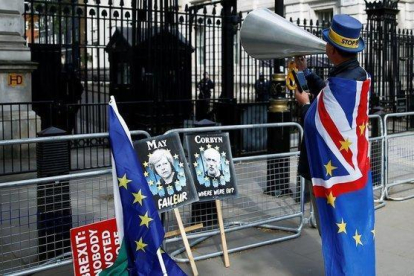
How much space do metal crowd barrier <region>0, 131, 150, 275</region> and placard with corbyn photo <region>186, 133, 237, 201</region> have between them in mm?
559

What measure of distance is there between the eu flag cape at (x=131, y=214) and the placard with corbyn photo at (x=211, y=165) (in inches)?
41.2

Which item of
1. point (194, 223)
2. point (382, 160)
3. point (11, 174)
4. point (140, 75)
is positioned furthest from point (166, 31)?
point (194, 223)

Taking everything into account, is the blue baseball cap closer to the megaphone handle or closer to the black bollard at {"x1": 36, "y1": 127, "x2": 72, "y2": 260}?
the megaphone handle

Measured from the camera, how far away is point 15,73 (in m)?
11.1

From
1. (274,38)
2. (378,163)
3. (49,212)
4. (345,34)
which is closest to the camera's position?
(345,34)

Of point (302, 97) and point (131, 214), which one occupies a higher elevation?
point (302, 97)

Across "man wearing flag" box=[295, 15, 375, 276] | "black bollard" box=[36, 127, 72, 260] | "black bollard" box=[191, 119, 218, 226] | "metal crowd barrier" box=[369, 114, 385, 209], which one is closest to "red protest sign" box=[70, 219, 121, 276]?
"black bollard" box=[36, 127, 72, 260]

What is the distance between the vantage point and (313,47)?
4.38 m

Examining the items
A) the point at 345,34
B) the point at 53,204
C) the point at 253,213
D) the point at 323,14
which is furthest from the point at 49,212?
the point at 323,14

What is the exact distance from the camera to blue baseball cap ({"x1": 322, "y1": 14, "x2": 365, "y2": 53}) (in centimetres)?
403

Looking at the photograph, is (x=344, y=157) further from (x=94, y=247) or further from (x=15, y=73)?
(x=15, y=73)

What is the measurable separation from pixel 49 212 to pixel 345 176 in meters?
2.54

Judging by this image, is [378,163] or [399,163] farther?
[399,163]

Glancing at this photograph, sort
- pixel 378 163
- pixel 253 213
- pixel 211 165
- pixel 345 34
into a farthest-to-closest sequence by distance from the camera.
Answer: pixel 378 163, pixel 253 213, pixel 211 165, pixel 345 34
